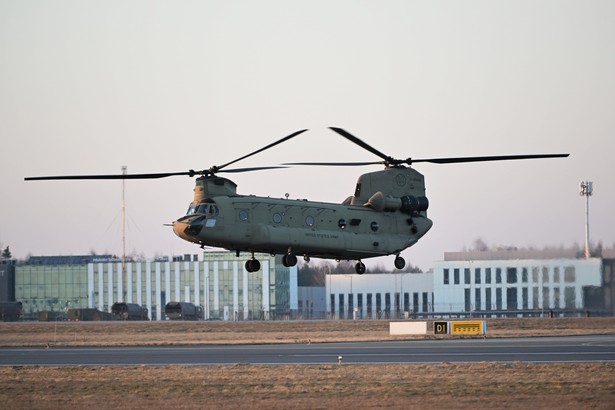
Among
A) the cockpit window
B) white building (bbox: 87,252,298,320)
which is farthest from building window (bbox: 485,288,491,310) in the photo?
the cockpit window

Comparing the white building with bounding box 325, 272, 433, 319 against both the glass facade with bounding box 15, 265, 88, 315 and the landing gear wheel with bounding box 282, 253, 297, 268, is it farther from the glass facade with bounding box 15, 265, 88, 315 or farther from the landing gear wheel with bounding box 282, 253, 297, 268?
the landing gear wheel with bounding box 282, 253, 297, 268

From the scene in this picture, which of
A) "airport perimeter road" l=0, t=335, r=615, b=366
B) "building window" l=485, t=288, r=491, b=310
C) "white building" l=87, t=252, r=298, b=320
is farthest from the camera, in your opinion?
"white building" l=87, t=252, r=298, b=320

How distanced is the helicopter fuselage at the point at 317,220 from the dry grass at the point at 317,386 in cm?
601

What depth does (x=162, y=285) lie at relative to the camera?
14838 cm

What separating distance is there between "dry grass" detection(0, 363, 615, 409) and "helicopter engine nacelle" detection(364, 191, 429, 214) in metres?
7.91

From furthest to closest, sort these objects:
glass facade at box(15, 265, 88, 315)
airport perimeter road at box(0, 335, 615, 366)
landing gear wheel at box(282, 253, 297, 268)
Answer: glass facade at box(15, 265, 88, 315)
airport perimeter road at box(0, 335, 615, 366)
landing gear wheel at box(282, 253, 297, 268)

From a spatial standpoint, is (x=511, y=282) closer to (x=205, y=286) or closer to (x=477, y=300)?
(x=477, y=300)

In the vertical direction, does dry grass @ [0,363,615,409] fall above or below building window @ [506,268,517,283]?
→ below

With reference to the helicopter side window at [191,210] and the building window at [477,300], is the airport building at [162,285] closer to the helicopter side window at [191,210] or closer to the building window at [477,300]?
the building window at [477,300]

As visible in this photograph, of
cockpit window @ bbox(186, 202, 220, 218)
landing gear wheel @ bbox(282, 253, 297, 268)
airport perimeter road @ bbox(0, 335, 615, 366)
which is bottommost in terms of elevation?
airport perimeter road @ bbox(0, 335, 615, 366)

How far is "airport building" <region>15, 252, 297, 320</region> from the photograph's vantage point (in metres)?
144

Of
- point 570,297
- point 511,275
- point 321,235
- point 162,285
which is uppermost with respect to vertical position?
point 321,235

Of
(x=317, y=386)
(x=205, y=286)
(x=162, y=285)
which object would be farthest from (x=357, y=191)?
(x=162, y=285)

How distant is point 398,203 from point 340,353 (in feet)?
44.1
